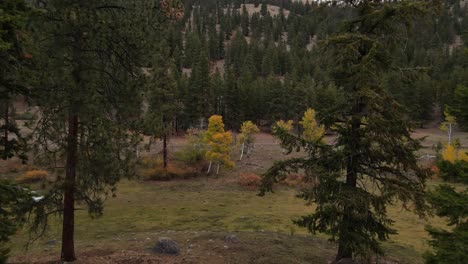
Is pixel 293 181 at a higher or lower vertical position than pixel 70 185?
lower

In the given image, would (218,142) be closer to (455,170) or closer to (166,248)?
(166,248)

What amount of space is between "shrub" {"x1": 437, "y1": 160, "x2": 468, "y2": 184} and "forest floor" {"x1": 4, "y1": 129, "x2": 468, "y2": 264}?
7929 millimetres

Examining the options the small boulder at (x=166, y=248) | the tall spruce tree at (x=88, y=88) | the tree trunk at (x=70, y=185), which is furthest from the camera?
the small boulder at (x=166, y=248)

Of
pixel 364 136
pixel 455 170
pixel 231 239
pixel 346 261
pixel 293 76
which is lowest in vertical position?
pixel 231 239

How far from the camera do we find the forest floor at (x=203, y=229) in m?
15.6

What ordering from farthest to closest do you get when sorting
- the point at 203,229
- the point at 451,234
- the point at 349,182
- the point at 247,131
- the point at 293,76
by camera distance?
the point at 293,76, the point at 247,131, the point at 203,229, the point at 349,182, the point at 451,234

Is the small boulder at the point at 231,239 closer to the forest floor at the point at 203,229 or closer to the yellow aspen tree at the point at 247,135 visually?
the forest floor at the point at 203,229

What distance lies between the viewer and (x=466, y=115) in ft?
29.2

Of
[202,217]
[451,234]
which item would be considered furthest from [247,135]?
[451,234]

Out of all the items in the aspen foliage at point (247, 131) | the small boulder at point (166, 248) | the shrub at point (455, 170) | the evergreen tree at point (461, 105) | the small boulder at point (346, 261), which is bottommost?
the small boulder at point (166, 248)

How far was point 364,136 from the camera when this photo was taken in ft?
39.9

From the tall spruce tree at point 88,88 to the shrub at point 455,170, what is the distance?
9.30 metres

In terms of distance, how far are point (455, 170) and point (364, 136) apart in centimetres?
351

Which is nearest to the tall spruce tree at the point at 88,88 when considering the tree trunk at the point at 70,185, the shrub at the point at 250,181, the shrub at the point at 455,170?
the tree trunk at the point at 70,185
